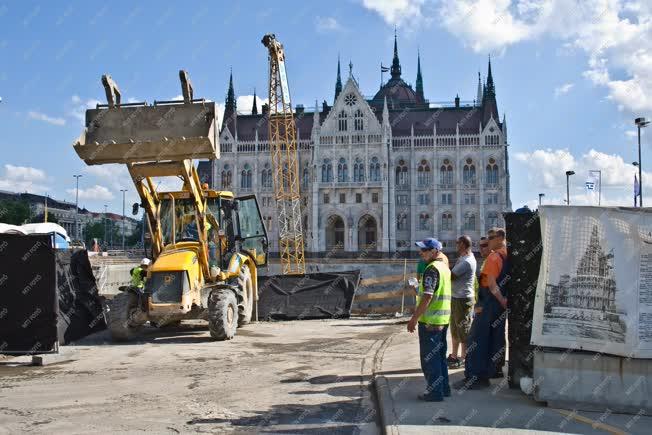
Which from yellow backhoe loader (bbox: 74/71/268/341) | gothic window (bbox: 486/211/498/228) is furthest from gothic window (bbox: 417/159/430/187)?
yellow backhoe loader (bbox: 74/71/268/341)

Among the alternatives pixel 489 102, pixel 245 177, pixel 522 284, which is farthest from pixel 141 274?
pixel 489 102

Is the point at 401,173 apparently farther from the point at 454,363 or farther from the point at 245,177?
the point at 454,363

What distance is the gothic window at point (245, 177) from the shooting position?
83.9 meters

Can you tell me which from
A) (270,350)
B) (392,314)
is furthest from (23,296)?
(392,314)

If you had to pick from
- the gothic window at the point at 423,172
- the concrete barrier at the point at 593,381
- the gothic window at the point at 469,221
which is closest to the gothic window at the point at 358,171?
the gothic window at the point at 423,172

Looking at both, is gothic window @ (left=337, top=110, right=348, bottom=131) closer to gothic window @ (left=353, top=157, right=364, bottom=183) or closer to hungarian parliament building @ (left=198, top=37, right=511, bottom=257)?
hungarian parliament building @ (left=198, top=37, right=511, bottom=257)

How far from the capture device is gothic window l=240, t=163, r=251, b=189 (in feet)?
275

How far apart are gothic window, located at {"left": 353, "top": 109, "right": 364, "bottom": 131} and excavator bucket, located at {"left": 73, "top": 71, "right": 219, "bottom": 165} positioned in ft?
232

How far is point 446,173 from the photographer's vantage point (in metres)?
80.6

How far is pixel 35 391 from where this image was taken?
791cm

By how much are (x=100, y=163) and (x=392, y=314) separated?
969 cm

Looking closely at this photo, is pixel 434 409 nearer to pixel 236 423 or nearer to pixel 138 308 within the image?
pixel 236 423

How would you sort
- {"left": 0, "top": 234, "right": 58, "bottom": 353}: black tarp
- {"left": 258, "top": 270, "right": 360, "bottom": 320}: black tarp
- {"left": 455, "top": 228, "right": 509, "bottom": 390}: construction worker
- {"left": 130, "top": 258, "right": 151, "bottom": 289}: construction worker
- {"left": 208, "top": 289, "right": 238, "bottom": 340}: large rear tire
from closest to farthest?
1. {"left": 455, "top": 228, "right": 509, "bottom": 390}: construction worker
2. {"left": 0, "top": 234, "right": 58, "bottom": 353}: black tarp
3. {"left": 208, "top": 289, "right": 238, "bottom": 340}: large rear tire
4. {"left": 130, "top": 258, "right": 151, "bottom": 289}: construction worker
5. {"left": 258, "top": 270, "right": 360, "bottom": 320}: black tarp

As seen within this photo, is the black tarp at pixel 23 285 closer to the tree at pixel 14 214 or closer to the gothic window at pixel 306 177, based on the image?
the tree at pixel 14 214
